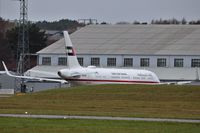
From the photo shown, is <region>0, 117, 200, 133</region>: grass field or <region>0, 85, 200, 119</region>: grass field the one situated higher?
<region>0, 117, 200, 133</region>: grass field

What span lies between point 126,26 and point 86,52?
44.2ft

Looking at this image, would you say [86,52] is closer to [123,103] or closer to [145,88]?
[145,88]

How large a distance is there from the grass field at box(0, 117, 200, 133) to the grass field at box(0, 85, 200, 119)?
9674 millimetres

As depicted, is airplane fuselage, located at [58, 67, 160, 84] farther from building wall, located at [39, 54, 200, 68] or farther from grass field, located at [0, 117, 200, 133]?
grass field, located at [0, 117, 200, 133]

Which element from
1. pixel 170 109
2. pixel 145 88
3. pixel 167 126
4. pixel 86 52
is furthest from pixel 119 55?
pixel 167 126

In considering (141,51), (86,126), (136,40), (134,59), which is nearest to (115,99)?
(86,126)

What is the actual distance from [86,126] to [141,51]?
2976 inches

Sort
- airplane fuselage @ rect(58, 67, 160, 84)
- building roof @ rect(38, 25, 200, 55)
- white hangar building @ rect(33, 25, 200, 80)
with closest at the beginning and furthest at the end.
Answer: airplane fuselage @ rect(58, 67, 160, 84)
white hangar building @ rect(33, 25, 200, 80)
building roof @ rect(38, 25, 200, 55)

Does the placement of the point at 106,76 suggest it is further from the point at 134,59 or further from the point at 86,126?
the point at 86,126

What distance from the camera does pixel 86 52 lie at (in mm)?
104125

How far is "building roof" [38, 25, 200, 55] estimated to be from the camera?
100250 millimetres

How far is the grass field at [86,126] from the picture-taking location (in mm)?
24719


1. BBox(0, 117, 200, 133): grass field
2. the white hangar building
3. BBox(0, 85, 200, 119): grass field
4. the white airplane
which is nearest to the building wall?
the white hangar building

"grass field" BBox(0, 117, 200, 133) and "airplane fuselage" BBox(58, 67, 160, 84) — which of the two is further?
"airplane fuselage" BBox(58, 67, 160, 84)
